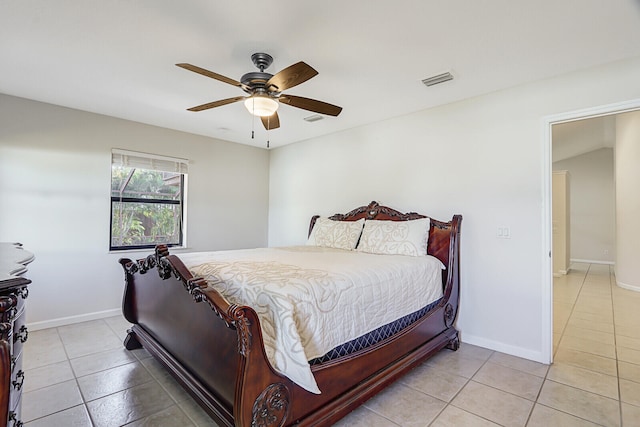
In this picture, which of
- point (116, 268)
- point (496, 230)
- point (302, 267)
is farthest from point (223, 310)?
point (116, 268)

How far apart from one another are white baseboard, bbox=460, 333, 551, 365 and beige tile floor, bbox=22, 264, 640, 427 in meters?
0.07

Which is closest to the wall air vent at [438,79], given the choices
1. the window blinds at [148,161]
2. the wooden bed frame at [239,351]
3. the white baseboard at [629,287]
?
the wooden bed frame at [239,351]

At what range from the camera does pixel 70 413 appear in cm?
194

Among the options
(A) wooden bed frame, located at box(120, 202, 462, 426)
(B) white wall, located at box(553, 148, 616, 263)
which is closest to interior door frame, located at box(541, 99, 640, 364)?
(A) wooden bed frame, located at box(120, 202, 462, 426)

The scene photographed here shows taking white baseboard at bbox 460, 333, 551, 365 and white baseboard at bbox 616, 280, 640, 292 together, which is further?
white baseboard at bbox 616, 280, 640, 292

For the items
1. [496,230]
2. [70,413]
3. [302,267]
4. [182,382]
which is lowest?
[70,413]

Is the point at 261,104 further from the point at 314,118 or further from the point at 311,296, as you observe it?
the point at 314,118

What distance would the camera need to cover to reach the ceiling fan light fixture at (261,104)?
2242mm

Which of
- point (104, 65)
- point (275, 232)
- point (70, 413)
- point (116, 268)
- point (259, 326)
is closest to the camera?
point (259, 326)

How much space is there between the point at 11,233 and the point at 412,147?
175 inches

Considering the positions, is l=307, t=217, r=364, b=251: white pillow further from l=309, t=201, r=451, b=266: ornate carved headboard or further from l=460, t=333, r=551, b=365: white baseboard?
l=460, t=333, r=551, b=365: white baseboard

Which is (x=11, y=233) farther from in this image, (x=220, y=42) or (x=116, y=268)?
(x=220, y=42)

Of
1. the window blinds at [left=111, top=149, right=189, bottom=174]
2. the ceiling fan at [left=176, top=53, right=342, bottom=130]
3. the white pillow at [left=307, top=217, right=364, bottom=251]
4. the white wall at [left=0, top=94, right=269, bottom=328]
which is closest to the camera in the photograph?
the ceiling fan at [left=176, top=53, right=342, bottom=130]

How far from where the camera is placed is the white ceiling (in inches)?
71.7
